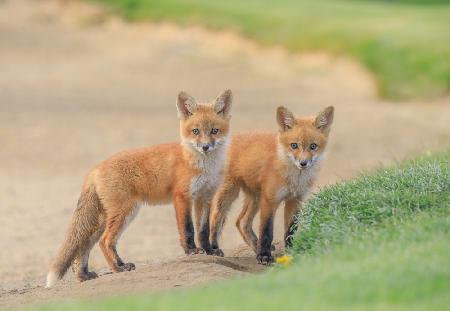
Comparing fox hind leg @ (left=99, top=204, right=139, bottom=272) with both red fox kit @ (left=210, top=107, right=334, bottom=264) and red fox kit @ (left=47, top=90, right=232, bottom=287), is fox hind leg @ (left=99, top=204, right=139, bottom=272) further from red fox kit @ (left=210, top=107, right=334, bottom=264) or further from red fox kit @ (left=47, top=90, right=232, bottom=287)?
red fox kit @ (left=210, top=107, right=334, bottom=264)

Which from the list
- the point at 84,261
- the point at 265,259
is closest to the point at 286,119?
the point at 265,259

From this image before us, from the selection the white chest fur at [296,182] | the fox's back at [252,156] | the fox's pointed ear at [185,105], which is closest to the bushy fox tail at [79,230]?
the fox's pointed ear at [185,105]

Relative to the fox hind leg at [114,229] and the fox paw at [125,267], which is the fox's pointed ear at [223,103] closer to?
the fox hind leg at [114,229]

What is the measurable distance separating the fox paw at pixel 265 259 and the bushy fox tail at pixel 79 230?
158 cm

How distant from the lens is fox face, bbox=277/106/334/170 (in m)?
9.09

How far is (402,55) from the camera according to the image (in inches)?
903

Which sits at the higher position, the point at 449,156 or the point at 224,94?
the point at 224,94

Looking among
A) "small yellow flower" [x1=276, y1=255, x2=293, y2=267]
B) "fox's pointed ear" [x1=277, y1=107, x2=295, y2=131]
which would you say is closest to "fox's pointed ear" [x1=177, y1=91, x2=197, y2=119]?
"fox's pointed ear" [x1=277, y1=107, x2=295, y2=131]

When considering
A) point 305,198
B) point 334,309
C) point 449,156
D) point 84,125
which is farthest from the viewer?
point 84,125

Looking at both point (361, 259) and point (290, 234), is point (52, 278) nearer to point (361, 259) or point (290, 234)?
point (290, 234)

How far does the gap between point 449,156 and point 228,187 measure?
8.51 feet

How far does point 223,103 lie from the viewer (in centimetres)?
971

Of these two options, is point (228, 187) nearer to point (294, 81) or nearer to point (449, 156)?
point (449, 156)

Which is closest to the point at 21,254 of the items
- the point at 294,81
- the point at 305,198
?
the point at 305,198
